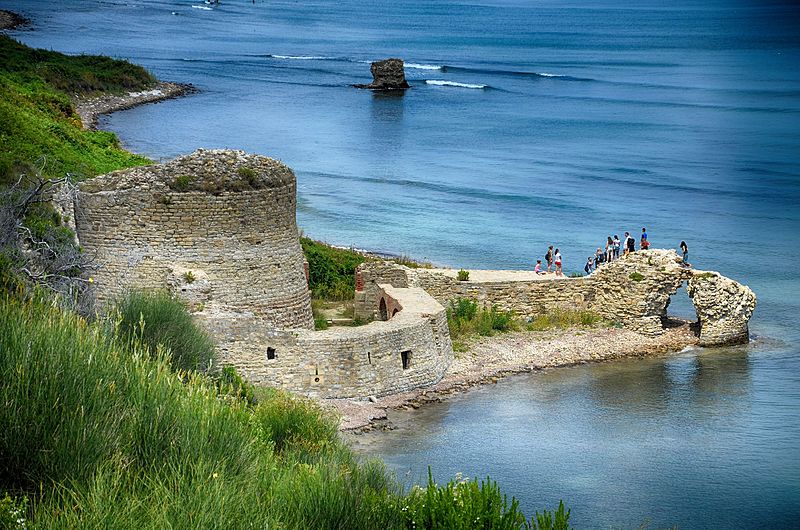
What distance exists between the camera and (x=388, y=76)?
4626 inches

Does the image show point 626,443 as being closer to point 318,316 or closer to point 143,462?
point 318,316

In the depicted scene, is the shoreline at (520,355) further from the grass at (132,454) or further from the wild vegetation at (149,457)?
the grass at (132,454)

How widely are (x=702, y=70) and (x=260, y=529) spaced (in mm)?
133476

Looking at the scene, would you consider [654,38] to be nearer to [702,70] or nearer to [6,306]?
[702,70]

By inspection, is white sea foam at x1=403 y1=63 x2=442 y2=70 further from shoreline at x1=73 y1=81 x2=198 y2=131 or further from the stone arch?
the stone arch

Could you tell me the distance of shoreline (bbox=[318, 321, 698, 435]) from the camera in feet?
86.2

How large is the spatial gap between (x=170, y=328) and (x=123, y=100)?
6689 cm

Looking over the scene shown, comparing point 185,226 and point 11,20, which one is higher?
point 185,226

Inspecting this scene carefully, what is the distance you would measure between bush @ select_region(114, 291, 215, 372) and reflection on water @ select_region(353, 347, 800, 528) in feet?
12.1

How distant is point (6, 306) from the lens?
15531 millimetres

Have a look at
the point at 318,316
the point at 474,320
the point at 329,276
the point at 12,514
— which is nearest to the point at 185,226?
the point at 318,316

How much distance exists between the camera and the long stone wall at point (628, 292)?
1297 inches

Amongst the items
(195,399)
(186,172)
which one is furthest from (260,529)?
(186,172)

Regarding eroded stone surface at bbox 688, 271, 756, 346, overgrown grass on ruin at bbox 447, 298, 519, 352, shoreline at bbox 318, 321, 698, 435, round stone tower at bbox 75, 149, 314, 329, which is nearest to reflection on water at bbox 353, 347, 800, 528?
shoreline at bbox 318, 321, 698, 435
